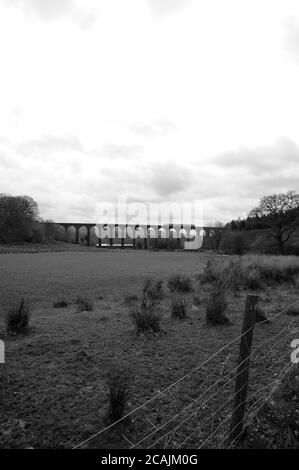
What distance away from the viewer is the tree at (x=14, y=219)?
9606cm

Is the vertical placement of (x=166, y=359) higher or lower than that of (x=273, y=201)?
lower

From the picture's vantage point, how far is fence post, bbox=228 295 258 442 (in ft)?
10.4

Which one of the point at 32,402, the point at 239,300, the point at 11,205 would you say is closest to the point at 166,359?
the point at 32,402

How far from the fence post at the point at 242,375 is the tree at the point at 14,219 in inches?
3959

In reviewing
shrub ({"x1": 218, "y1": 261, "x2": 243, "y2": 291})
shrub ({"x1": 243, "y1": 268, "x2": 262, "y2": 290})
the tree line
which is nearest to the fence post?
shrub ({"x1": 218, "y1": 261, "x2": 243, "y2": 291})

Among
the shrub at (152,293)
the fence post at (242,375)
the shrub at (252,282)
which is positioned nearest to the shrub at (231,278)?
the shrub at (252,282)

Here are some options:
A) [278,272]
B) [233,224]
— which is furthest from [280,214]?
[233,224]

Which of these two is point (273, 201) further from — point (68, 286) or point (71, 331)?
point (71, 331)

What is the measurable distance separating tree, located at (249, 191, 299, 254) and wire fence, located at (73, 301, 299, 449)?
55.2 metres

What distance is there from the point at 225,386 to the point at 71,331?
3519mm

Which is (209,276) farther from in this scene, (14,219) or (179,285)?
(14,219)

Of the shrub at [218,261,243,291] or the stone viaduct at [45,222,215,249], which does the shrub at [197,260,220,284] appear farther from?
the stone viaduct at [45,222,215,249]
